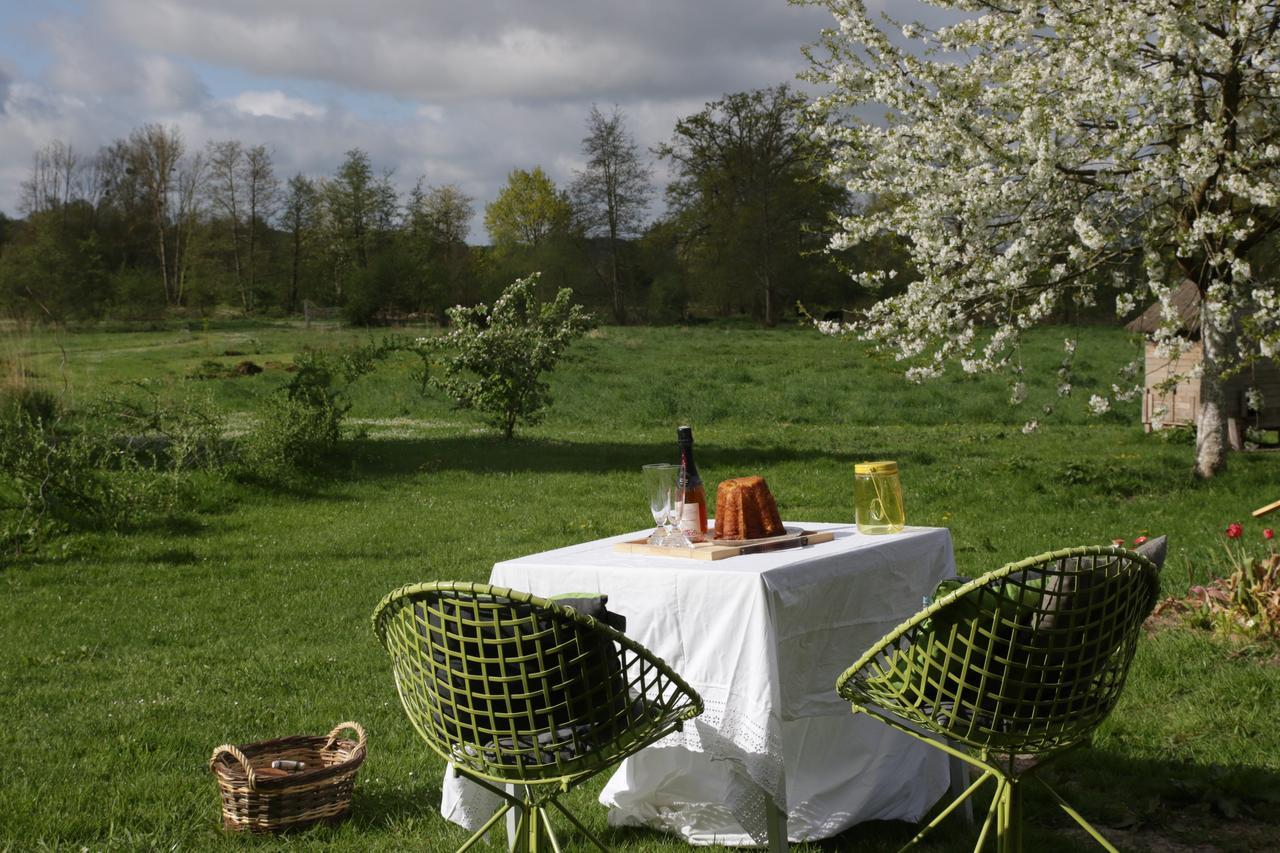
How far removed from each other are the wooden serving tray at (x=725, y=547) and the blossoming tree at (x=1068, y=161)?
22.2ft

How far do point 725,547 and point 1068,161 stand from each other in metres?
8.06

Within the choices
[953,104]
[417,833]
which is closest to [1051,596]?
[417,833]

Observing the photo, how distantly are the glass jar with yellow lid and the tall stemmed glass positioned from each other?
718 millimetres

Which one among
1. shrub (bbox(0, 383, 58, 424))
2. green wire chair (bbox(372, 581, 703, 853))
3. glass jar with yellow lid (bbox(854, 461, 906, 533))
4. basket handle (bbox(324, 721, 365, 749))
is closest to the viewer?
green wire chair (bbox(372, 581, 703, 853))

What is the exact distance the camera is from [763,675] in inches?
142

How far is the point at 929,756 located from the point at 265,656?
428cm

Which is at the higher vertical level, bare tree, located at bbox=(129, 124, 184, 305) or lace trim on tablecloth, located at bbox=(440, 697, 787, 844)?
bare tree, located at bbox=(129, 124, 184, 305)

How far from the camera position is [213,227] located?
53406 mm

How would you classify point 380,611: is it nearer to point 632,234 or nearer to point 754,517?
point 754,517

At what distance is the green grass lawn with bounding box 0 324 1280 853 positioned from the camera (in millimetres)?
4539

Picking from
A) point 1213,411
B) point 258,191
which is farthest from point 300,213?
point 1213,411

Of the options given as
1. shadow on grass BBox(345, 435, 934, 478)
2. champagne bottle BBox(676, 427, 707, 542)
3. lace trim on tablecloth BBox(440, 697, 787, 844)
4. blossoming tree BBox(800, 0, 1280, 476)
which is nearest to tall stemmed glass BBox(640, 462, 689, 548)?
champagne bottle BBox(676, 427, 707, 542)

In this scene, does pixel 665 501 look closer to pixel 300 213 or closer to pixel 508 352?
pixel 508 352

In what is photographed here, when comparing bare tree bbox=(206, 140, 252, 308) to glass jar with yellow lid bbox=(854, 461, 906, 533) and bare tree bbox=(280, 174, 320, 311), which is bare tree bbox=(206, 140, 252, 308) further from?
glass jar with yellow lid bbox=(854, 461, 906, 533)
